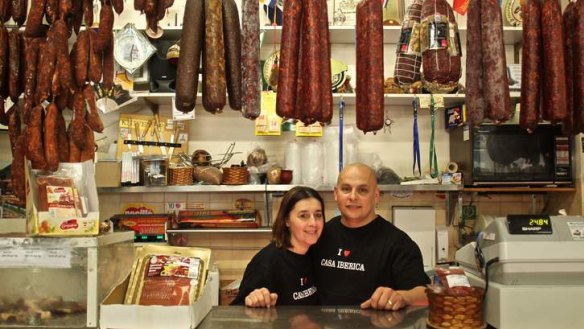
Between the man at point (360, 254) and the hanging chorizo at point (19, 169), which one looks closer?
the hanging chorizo at point (19, 169)

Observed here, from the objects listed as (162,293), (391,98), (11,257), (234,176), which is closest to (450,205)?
(391,98)

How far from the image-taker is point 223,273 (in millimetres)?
4664

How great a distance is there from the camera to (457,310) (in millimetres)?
1755

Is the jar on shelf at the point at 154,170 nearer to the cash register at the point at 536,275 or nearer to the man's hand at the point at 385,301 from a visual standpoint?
the man's hand at the point at 385,301

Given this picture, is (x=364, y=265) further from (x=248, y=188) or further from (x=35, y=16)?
(x=35, y=16)

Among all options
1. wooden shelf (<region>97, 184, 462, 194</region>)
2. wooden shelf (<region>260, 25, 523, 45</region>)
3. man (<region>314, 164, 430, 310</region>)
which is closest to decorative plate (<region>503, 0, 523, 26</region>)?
wooden shelf (<region>260, 25, 523, 45</region>)

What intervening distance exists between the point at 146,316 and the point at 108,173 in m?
2.70

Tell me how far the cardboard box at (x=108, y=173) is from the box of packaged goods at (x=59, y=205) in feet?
7.29

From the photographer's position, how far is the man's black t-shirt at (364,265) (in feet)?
8.85

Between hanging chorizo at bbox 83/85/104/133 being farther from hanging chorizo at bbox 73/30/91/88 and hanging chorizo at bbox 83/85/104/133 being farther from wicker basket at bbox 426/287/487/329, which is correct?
wicker basket at bbox 426/287/487/329

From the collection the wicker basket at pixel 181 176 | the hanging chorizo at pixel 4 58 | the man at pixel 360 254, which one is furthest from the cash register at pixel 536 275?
the wicker basket at pixel 181 176

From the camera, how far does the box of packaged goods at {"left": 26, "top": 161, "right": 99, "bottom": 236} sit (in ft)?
6.25

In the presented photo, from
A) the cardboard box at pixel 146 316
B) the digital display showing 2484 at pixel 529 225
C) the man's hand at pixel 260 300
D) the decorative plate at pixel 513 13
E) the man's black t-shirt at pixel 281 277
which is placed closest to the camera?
the cardboard box at pixel 146 316

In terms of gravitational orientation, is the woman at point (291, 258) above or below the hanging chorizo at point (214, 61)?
below
